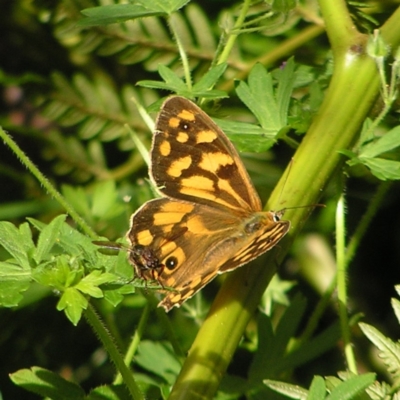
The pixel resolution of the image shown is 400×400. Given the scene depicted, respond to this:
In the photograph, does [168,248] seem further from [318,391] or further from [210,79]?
[318,391]

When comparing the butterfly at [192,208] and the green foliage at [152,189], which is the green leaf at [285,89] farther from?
the butterfly at [192,208]

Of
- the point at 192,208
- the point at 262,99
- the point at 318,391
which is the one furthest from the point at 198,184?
the point at 318,391

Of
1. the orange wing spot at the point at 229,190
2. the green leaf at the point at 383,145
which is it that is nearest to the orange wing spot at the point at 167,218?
the orange wing spot at the point at 229,190

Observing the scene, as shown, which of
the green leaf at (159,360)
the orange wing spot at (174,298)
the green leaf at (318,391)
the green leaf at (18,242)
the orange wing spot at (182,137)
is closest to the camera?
the green leaf at (318,391)

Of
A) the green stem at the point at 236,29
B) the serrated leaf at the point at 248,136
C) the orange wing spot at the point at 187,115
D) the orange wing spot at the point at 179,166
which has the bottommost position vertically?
the orange wing spot at the point at 179,166

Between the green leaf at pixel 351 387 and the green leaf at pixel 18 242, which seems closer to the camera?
the green leaf at pixel 351 387

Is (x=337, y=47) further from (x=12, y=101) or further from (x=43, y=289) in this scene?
(x=12, y=101)
